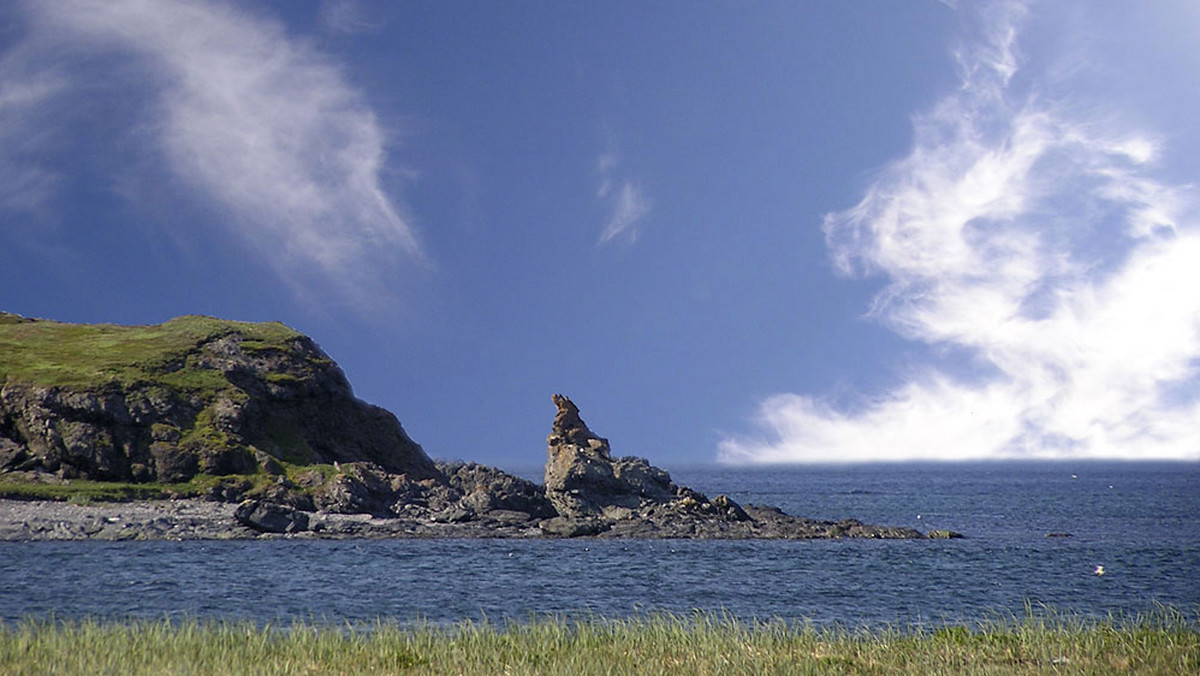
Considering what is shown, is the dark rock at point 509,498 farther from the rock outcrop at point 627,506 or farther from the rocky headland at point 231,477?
the rock outcrop at point 627,506

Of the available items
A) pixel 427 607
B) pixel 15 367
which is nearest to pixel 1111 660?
pixel 427 607

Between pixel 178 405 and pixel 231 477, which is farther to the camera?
pixel 178 405

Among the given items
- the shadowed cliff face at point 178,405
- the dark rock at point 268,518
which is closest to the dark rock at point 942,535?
the dark rock at point 268,518

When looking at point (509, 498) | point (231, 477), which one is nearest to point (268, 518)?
point (231, 477)

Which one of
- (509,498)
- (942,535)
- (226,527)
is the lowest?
(942,535)

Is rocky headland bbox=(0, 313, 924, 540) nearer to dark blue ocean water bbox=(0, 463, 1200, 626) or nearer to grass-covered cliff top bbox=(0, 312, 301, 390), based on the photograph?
grass-covered cliff top bbox=(0, 312, 301, 390)

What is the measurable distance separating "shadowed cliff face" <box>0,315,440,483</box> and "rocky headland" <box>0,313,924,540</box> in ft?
0.57

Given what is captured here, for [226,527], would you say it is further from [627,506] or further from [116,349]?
[116,349]

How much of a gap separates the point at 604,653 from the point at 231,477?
70508 millimetres

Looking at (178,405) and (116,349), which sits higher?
(116,349)

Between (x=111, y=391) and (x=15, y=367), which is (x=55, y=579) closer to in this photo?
(x=111, y=391)

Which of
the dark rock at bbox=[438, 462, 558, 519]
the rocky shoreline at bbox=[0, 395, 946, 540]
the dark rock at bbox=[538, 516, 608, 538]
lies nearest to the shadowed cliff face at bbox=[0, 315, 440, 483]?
the rocky shoreline at bbox=[0, 395, 946, 540]

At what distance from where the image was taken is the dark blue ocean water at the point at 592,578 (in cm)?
4809

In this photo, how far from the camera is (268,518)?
7669 cm
